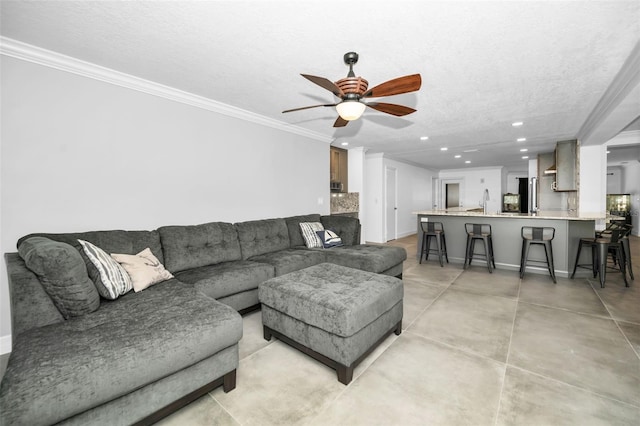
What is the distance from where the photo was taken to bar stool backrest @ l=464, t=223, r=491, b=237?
15.6ft

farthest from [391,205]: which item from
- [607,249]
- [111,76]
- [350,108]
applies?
[111,76]

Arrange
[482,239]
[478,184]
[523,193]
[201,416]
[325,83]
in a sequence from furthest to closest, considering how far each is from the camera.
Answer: [523,193], [478,184], [482,239], [325,83], [201,416]

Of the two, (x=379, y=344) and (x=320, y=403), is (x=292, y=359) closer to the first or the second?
(x=320, y=403)

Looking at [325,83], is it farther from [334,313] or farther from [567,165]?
[567,165]

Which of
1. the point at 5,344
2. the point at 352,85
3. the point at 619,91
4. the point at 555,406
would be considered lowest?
the point at 555,406

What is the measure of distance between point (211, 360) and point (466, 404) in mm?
1527

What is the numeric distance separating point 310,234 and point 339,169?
2.53 m

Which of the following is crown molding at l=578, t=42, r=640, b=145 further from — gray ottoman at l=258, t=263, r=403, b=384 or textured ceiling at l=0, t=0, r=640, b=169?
gray ottoman at l=258, t=263, r=403, b=384

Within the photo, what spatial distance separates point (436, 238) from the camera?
5.07 m

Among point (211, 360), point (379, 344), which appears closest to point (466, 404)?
point (379, 344)

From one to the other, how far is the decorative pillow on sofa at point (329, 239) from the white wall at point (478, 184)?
7.01 metres

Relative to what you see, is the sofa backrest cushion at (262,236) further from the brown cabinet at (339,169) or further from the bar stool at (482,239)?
the bar stool at (482,239)

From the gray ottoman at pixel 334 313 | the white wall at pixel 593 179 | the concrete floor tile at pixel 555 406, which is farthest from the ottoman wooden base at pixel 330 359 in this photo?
the white wall at pixel 593 179

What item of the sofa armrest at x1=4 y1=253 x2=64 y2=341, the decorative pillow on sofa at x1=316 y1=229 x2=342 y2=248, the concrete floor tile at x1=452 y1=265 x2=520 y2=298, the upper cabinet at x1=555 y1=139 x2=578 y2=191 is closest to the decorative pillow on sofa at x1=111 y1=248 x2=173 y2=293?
the sofa armrest at x1=4 y1=253 x2=64 y2=341
